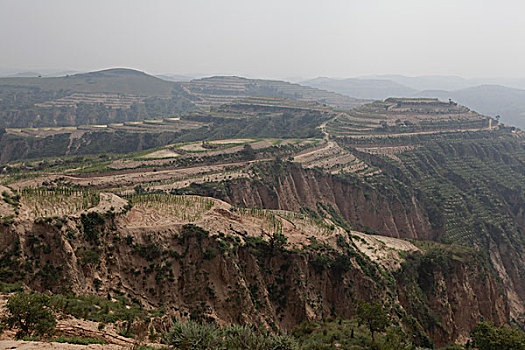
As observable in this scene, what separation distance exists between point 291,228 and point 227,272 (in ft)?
42.5

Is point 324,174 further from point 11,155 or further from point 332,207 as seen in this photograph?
point 11,155

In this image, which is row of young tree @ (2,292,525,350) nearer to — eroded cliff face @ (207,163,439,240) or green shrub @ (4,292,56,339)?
green shrub @ (4,292,56,339)

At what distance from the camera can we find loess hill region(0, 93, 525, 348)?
104 feet

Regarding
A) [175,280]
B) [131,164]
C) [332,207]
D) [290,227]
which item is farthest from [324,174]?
[175,280]

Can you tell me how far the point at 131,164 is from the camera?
71.8 meters

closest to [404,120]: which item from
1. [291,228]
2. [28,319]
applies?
[291,228]

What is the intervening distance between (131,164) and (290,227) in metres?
43.6

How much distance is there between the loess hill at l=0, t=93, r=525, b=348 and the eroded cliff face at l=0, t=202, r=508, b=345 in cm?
15

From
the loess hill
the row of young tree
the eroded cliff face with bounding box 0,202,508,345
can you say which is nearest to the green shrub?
the row of young tree

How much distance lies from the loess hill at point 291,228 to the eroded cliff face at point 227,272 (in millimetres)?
151

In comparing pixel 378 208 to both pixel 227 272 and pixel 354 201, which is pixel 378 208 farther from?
pixel 227 272

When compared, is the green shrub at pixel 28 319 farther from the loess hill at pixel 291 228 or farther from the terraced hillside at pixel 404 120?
the terraced hillside at pixel 404 120

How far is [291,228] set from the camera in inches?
1766

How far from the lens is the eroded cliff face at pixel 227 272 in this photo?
29109mm
